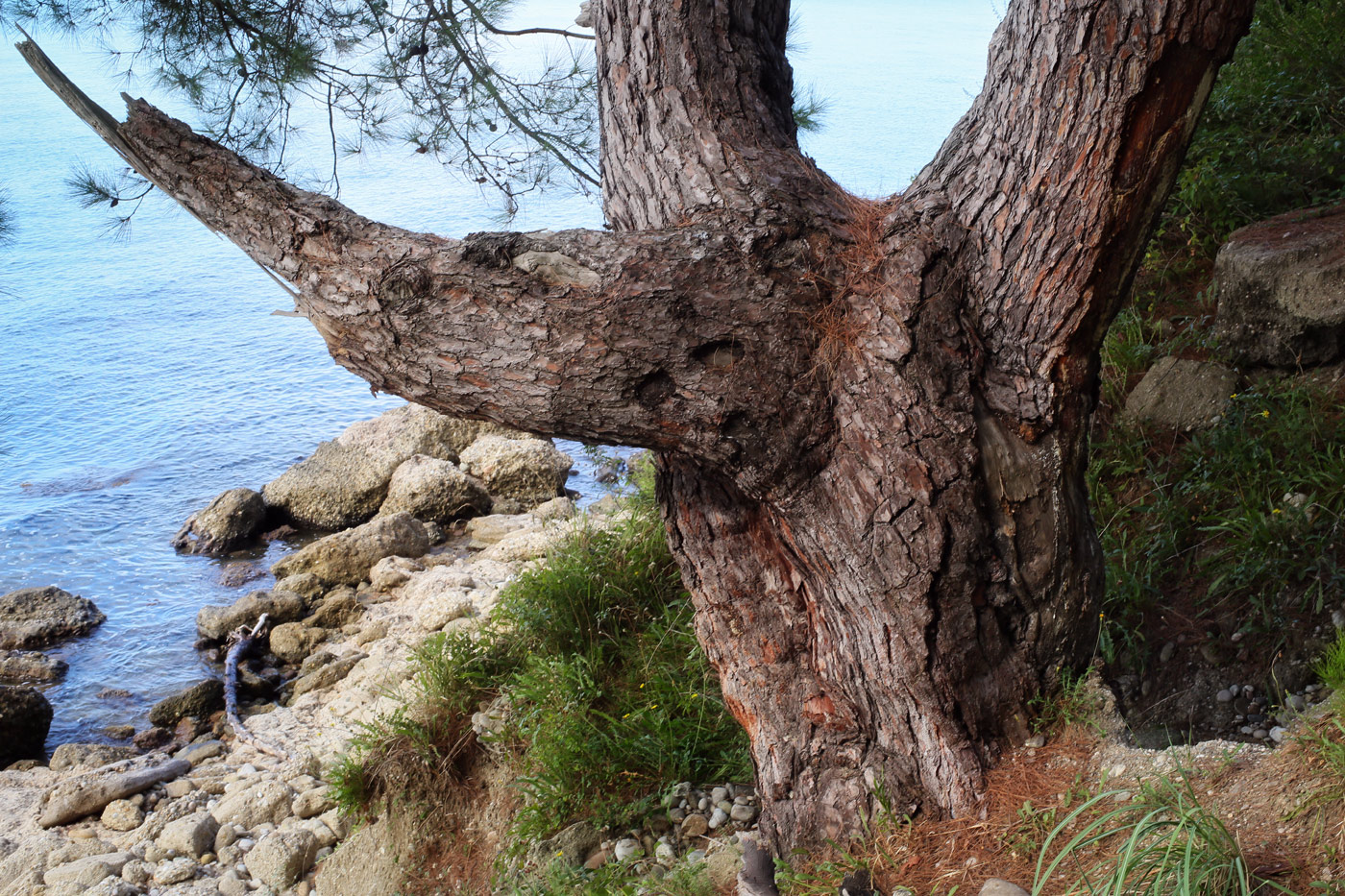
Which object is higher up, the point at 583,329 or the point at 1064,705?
the point at 583,329

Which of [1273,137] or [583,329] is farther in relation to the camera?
[1273,137]

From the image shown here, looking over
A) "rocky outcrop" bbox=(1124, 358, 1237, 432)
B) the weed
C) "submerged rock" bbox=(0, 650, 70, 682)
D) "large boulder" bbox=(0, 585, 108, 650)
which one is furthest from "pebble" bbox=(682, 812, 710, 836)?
"large boulder" bbox=(0, 585, 108, 650)

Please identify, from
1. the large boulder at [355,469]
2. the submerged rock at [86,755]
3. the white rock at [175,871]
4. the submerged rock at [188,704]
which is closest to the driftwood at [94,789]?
the submerged rock at [86,755]

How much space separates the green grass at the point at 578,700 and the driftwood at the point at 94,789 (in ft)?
4.86

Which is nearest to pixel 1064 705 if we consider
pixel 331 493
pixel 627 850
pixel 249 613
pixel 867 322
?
pixel 867 322

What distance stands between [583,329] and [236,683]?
183 inches

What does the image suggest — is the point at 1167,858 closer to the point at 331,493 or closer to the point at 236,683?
the point at 236,683

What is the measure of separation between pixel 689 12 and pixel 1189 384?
2.41 metres

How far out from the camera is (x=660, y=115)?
101 inches

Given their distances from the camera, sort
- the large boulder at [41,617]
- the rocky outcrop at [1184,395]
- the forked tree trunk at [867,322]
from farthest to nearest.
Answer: the large boulder at [41,617] → the rocky outcrop at [1184,395] → the forked tree trunk at [867,322]

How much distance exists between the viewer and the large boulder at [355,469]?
7.76 meters

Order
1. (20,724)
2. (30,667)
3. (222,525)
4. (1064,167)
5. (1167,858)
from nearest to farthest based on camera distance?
(1167,858) < (1064,167) < (20,724) < (30,667) < (222,525)

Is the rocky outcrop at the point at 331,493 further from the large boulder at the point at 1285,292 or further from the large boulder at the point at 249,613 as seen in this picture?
the large boulder at the point at 1285,292

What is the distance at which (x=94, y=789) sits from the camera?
4.66 meters
